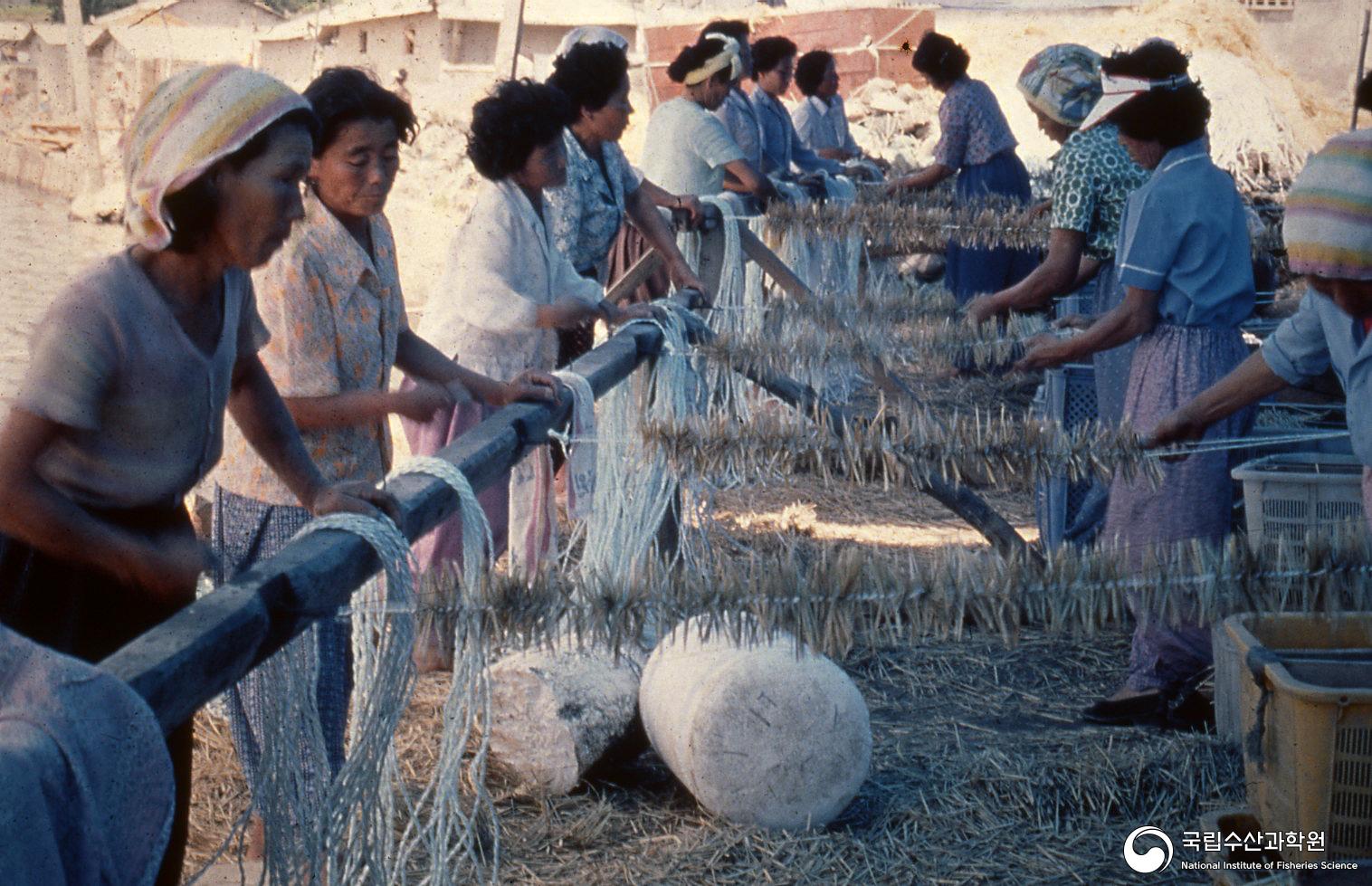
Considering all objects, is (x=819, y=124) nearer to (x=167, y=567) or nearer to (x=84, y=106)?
(x=167, y=567)

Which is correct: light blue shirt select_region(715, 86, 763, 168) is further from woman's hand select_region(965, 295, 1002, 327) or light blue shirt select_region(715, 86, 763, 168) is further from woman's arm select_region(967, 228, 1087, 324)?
woman's arm select_region(967, 228, 1087, 324)

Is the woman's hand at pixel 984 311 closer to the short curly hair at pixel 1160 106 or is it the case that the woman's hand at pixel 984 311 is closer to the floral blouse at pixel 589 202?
the short curly hair at pixel 1160 106

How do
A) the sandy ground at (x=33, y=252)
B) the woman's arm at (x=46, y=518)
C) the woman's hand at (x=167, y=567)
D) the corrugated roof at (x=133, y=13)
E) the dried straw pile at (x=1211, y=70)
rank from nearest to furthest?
the woman's arm at (x=46, y=518) < the woman's hand at (x=167, y=567) < the sandy ground at (x=33, y=252) < the dried straw pile at (x=1211, y=70) < the corrugated roof at (x=133, y=13)

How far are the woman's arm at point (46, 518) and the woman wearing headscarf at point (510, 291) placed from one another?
1874mm

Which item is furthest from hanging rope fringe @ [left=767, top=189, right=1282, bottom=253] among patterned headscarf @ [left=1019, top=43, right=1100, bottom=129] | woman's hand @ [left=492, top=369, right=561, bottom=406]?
woman's hand @ [left=492, top=369, right=561, bottom=406]

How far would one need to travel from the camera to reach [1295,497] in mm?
3512

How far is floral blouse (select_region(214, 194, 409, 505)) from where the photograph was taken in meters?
2.57

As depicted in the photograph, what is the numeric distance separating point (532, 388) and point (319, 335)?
0.50 m

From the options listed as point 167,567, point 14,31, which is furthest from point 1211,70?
point 14,31

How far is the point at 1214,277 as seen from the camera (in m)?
3.50

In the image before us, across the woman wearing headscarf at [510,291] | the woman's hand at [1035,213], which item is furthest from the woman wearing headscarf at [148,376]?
the woman's hand at [1035,213]

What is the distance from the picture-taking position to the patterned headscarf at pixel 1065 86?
191 inches

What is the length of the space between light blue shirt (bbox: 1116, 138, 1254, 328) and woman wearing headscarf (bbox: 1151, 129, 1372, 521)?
2.59 ft

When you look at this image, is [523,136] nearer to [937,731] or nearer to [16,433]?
[937,731]
